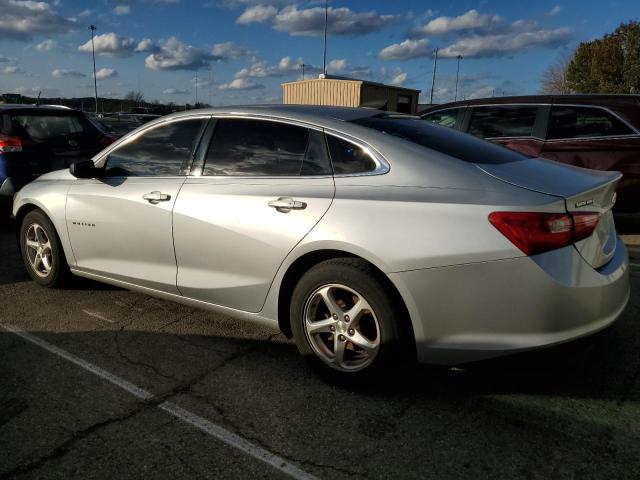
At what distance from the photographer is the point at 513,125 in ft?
22.3

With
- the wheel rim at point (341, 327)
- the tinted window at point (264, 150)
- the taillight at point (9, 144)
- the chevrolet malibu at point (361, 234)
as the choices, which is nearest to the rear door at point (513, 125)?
the chevrolet malibu at point (361, 234)

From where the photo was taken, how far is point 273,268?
2988 millimetres

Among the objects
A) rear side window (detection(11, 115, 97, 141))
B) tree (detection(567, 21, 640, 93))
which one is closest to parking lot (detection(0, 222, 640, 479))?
rear side window (detection(11, 115, 97, 141))

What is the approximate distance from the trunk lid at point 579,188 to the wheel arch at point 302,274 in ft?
2.41

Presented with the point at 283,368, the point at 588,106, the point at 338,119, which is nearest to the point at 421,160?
the point at 338,119

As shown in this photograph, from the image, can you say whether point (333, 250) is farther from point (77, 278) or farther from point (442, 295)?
point (77, 278)

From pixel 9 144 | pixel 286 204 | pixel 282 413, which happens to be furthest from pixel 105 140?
pixel 282 413

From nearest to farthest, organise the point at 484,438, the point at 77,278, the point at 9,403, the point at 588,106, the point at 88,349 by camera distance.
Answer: the point at 484,438 → the point at 9,403 → the point at 88,349 → the point at 77,278 → the point at 588,106

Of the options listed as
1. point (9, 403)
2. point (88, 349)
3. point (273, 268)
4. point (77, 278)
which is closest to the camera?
point (9, 403)

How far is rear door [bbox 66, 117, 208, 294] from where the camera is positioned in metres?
3.53

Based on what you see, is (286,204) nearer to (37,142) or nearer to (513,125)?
(513,125)

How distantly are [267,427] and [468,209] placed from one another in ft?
4.49

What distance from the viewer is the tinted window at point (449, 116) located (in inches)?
282

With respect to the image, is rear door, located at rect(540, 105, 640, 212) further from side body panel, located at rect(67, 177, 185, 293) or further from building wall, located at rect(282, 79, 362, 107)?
building wall, located at rect(282, 79, 362, 107)
